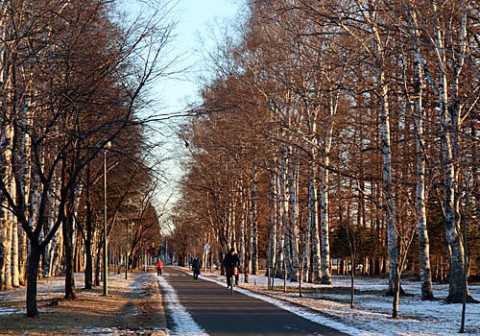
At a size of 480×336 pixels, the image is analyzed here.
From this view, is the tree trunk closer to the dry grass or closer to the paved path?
the dry grass

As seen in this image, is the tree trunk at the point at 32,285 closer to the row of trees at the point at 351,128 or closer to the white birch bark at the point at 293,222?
the row of trees at the point at 351,128

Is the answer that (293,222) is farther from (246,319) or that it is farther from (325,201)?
(246,319)

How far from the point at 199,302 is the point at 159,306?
181 cm

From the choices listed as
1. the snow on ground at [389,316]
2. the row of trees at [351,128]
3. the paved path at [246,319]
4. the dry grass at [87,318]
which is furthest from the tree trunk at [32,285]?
the snow on ground at [389,316]

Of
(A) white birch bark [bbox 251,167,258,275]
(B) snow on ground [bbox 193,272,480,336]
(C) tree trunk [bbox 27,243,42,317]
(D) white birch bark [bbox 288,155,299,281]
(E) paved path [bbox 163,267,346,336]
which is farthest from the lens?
(A) white birch bark [bbox 251,167,258,275]

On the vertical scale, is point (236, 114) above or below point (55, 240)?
above

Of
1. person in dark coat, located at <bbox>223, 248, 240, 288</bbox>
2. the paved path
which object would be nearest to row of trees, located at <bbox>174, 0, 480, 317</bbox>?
person in dark coat, located at <bbox>223, 248, 240, 288</bbox>

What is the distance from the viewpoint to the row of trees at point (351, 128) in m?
19.6

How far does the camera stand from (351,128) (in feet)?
143

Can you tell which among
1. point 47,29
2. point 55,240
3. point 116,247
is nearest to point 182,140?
point 47,29

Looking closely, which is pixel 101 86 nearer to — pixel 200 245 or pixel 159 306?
pixel 159 306

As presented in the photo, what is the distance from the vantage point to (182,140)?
1631cm

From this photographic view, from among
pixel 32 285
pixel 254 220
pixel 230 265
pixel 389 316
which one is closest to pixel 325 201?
pixel 230 265

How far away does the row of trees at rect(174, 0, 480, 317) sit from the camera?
1962 cm
